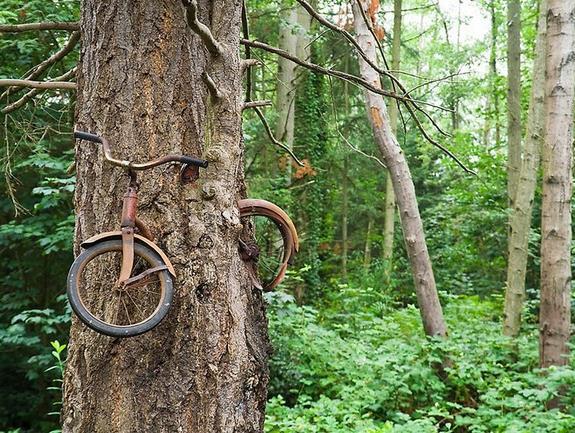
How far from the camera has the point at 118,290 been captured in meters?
1.71

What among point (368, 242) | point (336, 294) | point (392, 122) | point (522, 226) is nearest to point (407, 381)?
point (522, 226)

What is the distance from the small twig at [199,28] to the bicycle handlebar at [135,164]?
0.37m

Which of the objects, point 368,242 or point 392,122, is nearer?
point 392,122

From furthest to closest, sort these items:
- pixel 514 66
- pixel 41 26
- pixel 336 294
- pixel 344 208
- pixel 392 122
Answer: pixel 344 208 < pixel 392 122 < pixel 336 294 < pixel 514 66 < pixel 41 26

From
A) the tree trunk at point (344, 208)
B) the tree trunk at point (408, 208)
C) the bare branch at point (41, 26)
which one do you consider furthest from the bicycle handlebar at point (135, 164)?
the tree trunk at point (344, 208)

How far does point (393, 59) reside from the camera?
13.2 m

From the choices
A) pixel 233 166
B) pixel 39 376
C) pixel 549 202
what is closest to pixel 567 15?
pixel 549 202

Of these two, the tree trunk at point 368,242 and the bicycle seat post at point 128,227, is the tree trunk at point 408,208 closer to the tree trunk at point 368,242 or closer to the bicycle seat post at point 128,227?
the bicycle seat post at point 128,227

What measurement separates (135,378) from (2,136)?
231 inches

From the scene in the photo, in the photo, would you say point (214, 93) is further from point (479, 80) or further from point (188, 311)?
point (479, 80)

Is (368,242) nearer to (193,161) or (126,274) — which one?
(193,161)

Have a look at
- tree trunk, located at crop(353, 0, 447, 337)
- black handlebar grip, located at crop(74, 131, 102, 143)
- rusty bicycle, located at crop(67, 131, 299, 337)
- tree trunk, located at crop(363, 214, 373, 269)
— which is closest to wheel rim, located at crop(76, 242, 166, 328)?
rusty bicycle, located at crop(67, 131, 299, 337)

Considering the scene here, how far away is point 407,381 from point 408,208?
1.92 meters

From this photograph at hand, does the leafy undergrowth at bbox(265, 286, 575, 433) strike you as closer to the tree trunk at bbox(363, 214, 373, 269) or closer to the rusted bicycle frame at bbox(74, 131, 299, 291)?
the rusted bicycle frame at bbox(74, 131, 299, 291)
